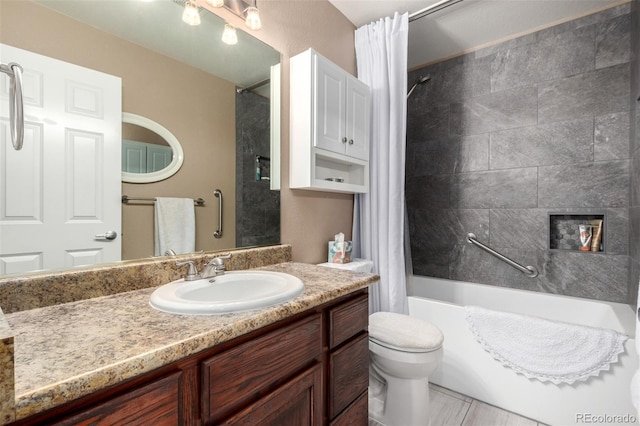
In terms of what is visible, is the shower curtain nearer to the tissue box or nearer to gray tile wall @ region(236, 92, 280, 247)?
the tissue box

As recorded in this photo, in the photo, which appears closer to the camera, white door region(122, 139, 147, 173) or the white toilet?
white door region(122, 139, 147, 173)

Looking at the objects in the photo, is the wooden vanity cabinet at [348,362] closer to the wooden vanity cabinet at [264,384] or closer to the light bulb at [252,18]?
the wooden vanity cabinet at [264,384]

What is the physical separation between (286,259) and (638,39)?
252 centimetres

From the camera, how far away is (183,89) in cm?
119

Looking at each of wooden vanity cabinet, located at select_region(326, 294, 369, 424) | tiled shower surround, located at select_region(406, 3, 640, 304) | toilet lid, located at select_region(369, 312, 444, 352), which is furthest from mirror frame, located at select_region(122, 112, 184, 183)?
tiled shower surround, located at select_region(406, 3, 640, 304)

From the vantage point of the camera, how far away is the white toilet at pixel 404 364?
1.37 meters

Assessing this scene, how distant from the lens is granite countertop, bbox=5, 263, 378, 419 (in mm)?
468

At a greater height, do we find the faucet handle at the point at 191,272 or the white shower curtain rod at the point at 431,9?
the white shower curtain rod at the point at 431,9

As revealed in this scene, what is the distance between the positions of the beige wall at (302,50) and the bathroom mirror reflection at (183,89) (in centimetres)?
10

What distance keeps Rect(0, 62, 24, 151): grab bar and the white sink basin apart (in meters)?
0.57

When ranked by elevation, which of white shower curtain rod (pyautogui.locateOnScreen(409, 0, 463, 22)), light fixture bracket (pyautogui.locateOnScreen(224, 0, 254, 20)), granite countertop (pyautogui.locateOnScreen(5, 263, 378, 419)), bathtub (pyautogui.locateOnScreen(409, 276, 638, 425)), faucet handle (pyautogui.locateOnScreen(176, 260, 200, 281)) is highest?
white shower curtain rod (pyautogui.locateOnScreen(409, 0, 463, 22))

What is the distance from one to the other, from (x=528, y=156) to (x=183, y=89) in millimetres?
2449

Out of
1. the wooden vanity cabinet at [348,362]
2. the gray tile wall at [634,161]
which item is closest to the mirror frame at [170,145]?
the wooden vanity cabinet at [348,362]

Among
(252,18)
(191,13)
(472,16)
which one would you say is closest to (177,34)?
(191,13)
